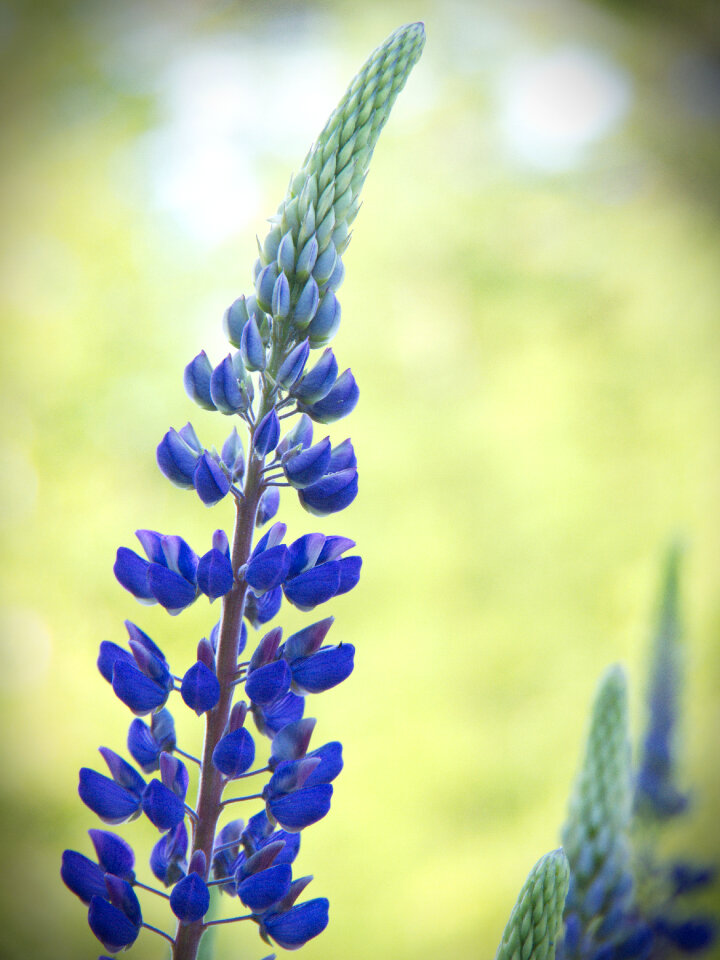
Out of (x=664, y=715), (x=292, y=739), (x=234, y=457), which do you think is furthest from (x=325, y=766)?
(x=664, y=715)

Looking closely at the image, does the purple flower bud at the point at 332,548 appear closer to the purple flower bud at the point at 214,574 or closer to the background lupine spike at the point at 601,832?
the purple flower bud at the point at 214,574

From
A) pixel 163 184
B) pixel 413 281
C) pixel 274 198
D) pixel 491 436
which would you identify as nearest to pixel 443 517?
pixel 491 436

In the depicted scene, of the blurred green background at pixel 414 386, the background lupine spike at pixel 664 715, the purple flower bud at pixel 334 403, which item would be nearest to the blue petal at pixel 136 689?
the purple flower bud at pixel 334 403

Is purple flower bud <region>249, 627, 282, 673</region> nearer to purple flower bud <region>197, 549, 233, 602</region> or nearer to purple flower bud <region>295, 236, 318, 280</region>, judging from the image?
purple flower bud <region>197, 549, 233, 602</region>

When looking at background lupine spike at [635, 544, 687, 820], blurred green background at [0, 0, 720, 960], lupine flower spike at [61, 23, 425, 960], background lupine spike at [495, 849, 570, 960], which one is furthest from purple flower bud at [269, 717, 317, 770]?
blurred green background at [0, 0, 720, 960]

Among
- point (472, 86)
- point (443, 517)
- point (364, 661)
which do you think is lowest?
point (364, 661)

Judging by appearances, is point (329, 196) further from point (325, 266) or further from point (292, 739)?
point (292, 739)

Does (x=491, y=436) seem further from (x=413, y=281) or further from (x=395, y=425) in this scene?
(x=413, y=281)
